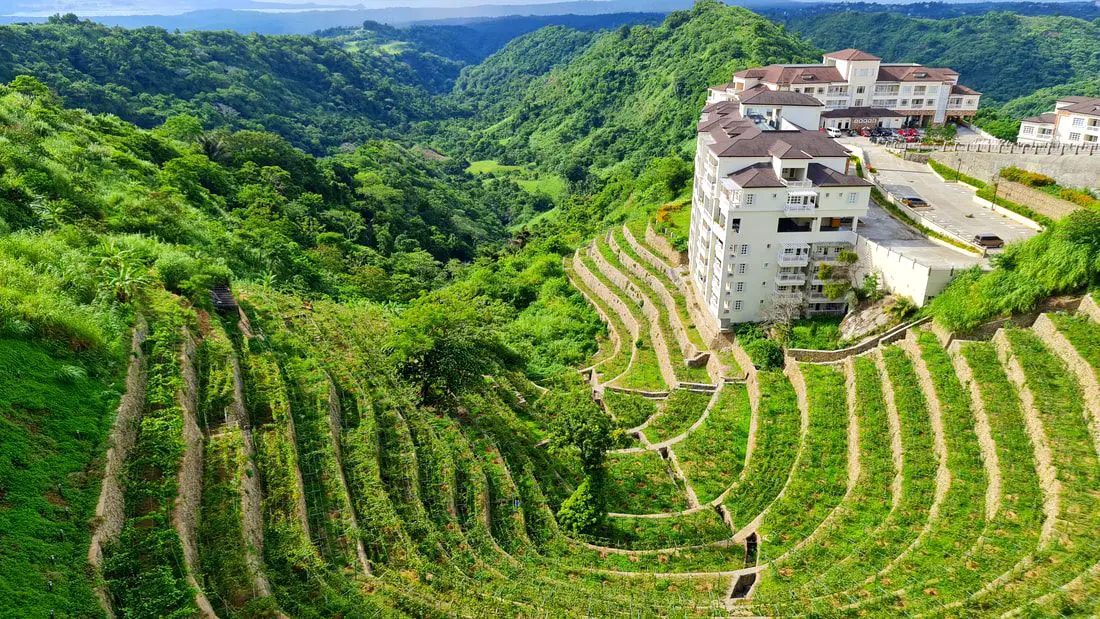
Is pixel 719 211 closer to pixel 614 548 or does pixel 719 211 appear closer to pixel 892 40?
pixel 614 548

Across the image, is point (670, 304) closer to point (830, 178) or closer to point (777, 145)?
point (777, 145)

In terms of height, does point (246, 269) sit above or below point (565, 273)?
above

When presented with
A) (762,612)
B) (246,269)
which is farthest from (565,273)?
(762,612)

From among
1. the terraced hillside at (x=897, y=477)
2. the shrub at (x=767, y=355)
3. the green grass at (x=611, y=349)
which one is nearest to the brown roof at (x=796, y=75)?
the green grass at (x=611, y=349)

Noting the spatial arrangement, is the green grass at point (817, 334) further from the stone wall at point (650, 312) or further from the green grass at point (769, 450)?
the stone wall at point (650, 312)

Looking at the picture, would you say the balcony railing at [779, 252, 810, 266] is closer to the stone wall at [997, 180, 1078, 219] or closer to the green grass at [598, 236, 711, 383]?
the green grass at [598, 236, 711, 383]

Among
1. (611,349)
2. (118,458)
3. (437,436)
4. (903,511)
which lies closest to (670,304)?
(611,349)
